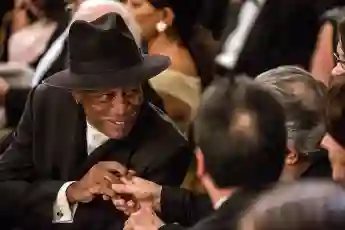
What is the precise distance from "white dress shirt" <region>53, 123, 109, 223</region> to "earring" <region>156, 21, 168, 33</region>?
2.42 feet

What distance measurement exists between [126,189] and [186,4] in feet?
3.98

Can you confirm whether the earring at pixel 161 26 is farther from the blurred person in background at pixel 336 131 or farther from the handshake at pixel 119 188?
the blurred person in background at pixel 336 131

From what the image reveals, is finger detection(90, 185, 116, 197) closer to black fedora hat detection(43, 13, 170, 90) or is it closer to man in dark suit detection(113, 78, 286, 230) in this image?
black fedora hat detection(43, 13, 170, 90)

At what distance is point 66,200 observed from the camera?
1902 mm

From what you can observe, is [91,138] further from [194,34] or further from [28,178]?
[194,34]

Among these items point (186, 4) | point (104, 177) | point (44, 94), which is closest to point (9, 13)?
point (186, 4)

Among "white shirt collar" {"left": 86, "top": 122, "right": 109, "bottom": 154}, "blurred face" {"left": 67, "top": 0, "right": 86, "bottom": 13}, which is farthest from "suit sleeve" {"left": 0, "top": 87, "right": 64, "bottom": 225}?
"blurred face" {"left": 67, "top": 0, "right": 86, "bottom": 13}

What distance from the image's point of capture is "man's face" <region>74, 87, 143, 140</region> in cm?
187

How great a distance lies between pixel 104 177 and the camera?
1819 mm

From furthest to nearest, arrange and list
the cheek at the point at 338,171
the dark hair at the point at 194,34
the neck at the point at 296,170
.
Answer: the dark hair at the point at 194,34 < the neck at the point at 296,170 < the cheek at the point at 338,171

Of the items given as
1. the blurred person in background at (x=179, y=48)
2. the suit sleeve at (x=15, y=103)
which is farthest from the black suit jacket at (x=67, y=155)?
the suit sleeve at (x=15, y=103)

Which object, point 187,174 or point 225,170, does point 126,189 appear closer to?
point 187,174

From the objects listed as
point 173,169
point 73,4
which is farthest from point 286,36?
Answer: point 173,169

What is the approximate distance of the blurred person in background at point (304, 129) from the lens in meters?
1.77
